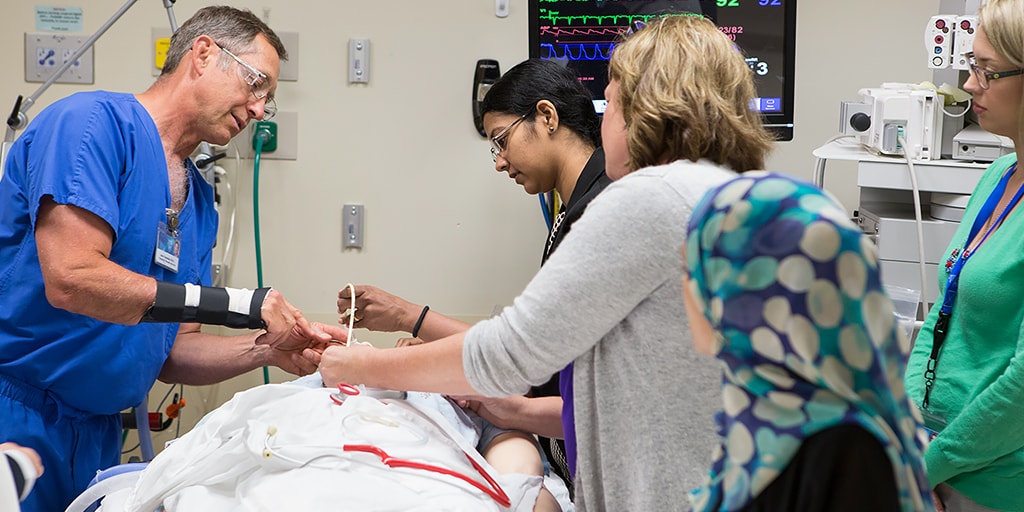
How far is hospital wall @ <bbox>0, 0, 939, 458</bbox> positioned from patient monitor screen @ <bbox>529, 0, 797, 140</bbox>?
0.40 meters

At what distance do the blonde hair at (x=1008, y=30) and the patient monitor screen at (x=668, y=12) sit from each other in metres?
1.09

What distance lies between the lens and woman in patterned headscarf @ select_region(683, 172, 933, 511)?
706 mm

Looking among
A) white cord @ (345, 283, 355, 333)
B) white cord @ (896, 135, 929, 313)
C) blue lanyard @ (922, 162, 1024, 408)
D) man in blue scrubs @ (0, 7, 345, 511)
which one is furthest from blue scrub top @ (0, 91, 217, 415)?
white cord @ (896, 135, 929, 313)

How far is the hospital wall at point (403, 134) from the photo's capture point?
10.4ft

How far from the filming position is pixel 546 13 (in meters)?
2.78

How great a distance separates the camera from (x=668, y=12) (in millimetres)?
2730

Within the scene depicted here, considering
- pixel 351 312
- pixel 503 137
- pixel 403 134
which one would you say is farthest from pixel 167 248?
pixel 403 134

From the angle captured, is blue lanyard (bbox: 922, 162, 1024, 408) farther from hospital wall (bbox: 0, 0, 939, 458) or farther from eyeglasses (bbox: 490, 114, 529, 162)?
hospital wall (bbox: 0, 0, 939, 458)

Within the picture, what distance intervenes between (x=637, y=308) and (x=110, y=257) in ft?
3.95

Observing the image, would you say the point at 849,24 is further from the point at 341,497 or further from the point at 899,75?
the point at 341,497

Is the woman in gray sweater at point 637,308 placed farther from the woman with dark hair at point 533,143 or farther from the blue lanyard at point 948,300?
the woman with dark hair at point 533,143

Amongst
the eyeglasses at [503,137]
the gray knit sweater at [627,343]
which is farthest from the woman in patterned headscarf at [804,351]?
the eyeglasses at [503,137]

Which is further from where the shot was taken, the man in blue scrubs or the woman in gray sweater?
the man in blue scrubs

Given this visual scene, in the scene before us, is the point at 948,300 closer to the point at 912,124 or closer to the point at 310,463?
the point at 912,124
